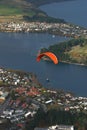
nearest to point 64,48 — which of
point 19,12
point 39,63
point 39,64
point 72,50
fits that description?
point 72,50

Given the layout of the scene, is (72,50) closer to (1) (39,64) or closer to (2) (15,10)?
(1) (39,64)

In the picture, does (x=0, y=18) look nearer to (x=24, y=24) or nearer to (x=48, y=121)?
(x=24, y=24)

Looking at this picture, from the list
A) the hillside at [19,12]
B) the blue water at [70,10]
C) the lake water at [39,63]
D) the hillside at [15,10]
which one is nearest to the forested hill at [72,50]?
the lake water at [39,63]

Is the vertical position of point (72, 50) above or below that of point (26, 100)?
below

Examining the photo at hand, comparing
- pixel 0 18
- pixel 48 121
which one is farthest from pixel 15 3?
pixel 48 121

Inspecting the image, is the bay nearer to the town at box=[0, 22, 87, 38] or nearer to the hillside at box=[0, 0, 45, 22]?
the town at box=[0, 22, 87, 38]

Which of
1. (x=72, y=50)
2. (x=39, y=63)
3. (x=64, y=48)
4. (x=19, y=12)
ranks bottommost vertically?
(x=39, y=63)

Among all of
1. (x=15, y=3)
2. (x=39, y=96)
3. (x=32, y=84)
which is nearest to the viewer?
(x=39, y=96)
